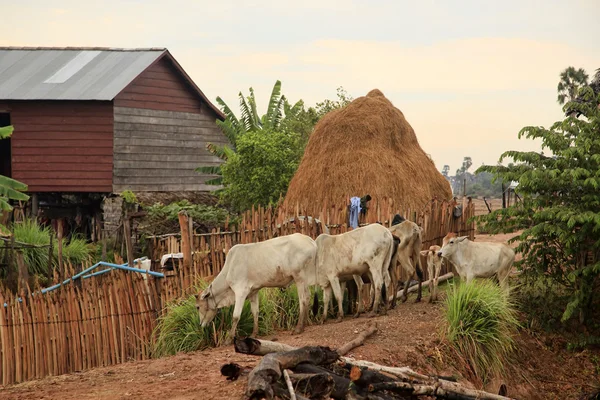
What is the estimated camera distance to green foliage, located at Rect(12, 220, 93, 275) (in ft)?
63.7

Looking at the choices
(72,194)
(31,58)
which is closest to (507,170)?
(72,194)

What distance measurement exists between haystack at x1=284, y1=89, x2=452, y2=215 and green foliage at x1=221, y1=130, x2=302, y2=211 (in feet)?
13.4

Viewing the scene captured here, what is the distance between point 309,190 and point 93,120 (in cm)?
906

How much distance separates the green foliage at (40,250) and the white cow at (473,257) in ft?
32.3

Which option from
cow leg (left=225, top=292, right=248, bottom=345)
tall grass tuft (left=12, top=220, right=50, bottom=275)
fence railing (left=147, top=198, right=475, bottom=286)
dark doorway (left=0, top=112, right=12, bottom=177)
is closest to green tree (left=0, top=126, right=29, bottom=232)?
tall grass tuft (left=12, top=220, right=50, bottom=275)

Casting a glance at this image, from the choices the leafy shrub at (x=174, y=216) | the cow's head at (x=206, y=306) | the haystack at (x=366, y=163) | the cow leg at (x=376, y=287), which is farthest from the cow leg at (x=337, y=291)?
the leafy shrub at (x=174, y=216)

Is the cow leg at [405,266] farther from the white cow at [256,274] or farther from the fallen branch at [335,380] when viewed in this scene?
the fallen branch at [335,380]

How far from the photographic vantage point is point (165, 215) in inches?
990

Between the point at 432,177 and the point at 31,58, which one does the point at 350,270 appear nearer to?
the point at 432,177

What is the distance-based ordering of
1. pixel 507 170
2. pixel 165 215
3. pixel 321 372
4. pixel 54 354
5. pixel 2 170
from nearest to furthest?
pixel 321 372 < pixel 54 354 < pixel 507 170 < pixel 165 215 < pixel 2 170

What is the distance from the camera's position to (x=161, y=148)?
2703 cm

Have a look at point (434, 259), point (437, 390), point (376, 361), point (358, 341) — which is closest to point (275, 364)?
point (437, 390)

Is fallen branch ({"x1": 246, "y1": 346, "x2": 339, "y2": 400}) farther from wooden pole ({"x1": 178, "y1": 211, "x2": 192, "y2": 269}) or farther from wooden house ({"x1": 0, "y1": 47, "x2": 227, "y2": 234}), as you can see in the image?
wooden house ({"x1": 0, "y1": 47, "x2": 227, "y2": 234})

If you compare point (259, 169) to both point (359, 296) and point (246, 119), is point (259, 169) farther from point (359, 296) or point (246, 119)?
point (359, 296)
